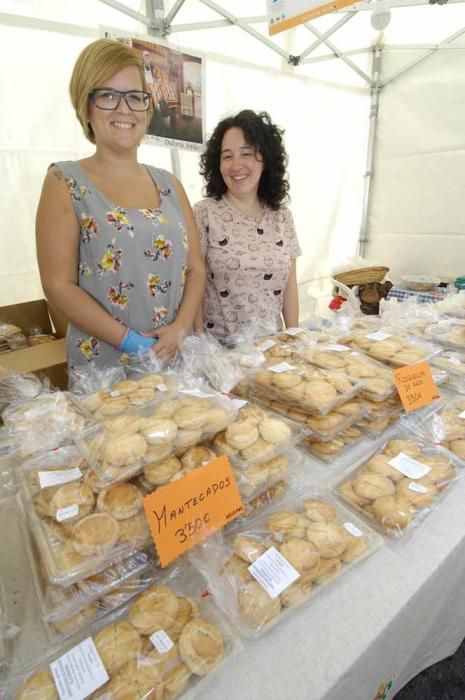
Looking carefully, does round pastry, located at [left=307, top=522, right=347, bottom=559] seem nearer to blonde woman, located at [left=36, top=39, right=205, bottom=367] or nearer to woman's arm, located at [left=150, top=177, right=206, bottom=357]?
blonde woman, located at [left=36, top=39, right=205, bottom=367]

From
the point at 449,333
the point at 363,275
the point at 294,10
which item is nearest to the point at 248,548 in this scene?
the point at 449,333

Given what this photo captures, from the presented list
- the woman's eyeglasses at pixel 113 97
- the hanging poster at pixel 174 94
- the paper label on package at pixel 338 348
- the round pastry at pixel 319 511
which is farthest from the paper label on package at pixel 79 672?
the hanging poster at pixel 174 94

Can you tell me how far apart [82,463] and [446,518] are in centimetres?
82

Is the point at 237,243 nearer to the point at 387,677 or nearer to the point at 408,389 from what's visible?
the point at 408,389

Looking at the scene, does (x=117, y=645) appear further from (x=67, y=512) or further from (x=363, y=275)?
(x=363, y=275)

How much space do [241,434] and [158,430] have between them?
0.19 m

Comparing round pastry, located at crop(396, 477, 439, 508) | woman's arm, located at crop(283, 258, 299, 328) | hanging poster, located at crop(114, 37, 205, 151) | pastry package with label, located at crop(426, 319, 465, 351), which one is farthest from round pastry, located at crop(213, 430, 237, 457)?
hanging poster, located at crop(114, 37, 205, 151)

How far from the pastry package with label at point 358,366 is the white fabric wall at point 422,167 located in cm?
332

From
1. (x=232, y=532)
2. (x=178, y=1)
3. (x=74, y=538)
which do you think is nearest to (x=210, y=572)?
(x=232, y=532)

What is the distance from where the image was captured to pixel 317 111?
3.55 m

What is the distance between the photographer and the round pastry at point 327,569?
2.37 ft

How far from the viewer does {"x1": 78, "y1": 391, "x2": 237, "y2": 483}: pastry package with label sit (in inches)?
28.2

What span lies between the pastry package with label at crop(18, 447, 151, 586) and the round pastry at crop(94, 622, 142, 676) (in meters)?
0.09

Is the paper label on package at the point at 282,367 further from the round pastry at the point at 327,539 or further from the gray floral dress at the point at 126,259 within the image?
the gray floral dress at the point at 126,259
